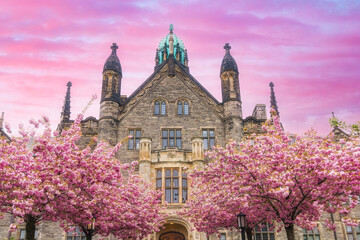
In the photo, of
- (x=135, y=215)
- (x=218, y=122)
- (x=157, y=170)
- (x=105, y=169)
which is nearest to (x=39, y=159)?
(x=105, y=169)

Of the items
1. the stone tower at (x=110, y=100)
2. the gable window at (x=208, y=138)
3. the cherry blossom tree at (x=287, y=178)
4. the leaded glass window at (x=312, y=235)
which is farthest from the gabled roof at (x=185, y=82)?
the cherry blossom tree at (x=287, y=178)

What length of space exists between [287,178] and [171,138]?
16060 millimetres

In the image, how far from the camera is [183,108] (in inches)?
1211

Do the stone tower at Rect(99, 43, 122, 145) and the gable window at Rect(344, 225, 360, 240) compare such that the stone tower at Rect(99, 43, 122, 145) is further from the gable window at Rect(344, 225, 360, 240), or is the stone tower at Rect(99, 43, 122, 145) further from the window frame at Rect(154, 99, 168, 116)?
the gable window at Rect(344, 225, 360, 240)

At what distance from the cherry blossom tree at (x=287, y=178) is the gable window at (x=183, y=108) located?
1286cm

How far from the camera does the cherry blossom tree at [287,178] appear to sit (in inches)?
554

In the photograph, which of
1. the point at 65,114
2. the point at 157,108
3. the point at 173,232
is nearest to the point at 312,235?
the point at 173,232

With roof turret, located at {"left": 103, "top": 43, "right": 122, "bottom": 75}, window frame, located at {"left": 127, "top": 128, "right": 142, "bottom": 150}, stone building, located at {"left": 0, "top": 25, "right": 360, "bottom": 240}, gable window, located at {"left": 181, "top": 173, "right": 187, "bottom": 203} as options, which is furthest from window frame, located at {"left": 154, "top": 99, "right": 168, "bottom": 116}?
gable window, located at {"left": 181, "top": 173, "right": 187, "bottom": 203}

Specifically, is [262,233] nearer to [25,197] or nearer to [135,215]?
[135,215]

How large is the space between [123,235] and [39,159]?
8.33 m

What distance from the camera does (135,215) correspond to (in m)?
19.9

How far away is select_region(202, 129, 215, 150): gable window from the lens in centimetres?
2923

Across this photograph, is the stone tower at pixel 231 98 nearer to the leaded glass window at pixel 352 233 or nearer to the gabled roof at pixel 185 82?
the gabled roof at pixel 185 82

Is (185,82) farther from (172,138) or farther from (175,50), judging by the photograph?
(175,50)
